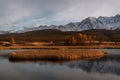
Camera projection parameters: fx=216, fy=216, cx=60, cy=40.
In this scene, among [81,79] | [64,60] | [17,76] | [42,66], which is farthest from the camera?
[64,60]

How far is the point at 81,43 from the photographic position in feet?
404

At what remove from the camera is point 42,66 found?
42719 millimetres

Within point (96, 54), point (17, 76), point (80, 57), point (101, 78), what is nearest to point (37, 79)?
point (17, 76)

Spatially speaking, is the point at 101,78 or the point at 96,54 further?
the point at 96,54

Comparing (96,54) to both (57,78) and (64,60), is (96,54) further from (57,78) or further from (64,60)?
(57,78)

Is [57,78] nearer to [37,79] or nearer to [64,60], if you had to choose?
[37,79]

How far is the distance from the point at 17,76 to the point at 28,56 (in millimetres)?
19129

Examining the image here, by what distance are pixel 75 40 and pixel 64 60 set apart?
7529cm

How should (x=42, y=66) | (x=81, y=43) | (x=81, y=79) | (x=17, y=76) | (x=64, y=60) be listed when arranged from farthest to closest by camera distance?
(x=81, y=43)
(x=64, y=60)
(x=42, y=66)
(x=17, y=76)
(x=81, y=79)

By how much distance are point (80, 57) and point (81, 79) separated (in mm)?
24621

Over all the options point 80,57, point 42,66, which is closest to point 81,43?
point 80,57

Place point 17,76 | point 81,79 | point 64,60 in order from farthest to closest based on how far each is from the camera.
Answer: point 64,60 → point 17,76 → point 81,79

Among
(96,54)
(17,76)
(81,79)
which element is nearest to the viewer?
(81,79)

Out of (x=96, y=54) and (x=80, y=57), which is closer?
(x=80, y=57)
